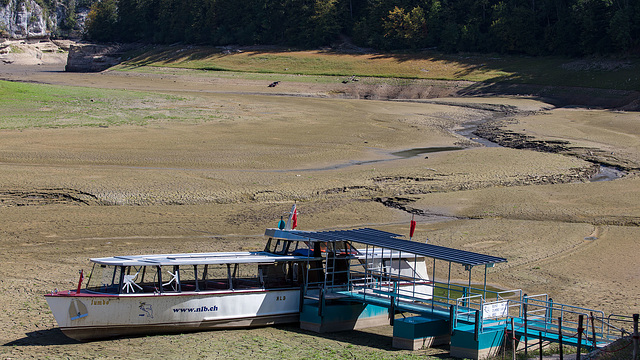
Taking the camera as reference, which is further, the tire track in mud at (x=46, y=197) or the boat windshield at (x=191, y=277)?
the tire track in mud at (x=46, y=197)

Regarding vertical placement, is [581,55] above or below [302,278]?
above

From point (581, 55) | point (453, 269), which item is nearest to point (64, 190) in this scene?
point (453, 269)

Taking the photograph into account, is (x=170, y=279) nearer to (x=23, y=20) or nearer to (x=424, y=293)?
(x=424, y=293)

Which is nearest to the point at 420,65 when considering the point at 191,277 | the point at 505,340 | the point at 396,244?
the point at 396,244

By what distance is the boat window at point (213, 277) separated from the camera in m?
15.3

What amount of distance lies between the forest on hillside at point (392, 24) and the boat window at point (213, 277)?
209ft

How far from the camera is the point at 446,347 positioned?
14.7 m

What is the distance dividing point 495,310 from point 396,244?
9.02ft

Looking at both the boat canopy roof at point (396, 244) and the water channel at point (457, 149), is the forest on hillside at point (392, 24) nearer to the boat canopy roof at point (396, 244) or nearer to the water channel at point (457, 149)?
the water channel at point (457, 149)

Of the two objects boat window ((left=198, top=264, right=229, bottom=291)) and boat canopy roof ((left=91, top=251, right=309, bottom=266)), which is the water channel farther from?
boat window ((left=198, top=264, right=229, bottom=291))

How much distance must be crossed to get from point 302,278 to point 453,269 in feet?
19.0

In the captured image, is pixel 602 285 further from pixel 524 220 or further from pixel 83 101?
pixel 83 101

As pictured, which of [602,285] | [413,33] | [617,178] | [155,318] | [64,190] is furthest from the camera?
[413,33]

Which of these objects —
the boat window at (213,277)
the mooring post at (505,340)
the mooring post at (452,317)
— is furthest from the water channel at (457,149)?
the mooring post at (505,340)
